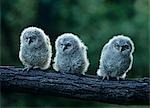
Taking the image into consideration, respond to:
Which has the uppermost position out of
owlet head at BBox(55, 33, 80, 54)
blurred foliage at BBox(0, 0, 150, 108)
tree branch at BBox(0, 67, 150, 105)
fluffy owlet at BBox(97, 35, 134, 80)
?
blurred foliage at BBox(0, 0, 150, 108)

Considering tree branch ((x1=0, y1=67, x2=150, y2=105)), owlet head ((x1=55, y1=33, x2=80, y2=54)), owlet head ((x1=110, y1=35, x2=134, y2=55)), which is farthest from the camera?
owlet head ((x1=55, y1=33, x2=80, y2=54))

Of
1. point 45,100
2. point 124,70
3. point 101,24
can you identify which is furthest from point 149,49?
point 124,70

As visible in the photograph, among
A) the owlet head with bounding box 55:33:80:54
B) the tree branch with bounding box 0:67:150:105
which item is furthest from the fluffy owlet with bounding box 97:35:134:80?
the owlet head with bounding box 55:33:80:54

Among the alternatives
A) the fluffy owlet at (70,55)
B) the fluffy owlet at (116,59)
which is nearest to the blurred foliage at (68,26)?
the fluffy owlet at (70,55)

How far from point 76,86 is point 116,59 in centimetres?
38

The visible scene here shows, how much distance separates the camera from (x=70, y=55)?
4617 millimetres

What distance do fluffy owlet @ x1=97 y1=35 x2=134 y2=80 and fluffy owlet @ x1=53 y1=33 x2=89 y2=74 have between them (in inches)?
7.5

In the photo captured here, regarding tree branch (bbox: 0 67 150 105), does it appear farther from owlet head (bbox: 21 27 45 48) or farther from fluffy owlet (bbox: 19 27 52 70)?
owlet head (bbox: 21 27 45 48)

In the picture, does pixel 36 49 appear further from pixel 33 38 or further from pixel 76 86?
pixel 76 86

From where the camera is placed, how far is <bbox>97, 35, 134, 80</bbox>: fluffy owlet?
4.47m

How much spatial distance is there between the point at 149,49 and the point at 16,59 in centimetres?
240

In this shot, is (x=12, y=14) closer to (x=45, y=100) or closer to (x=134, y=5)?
(x=45, y=100)

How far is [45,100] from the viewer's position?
10156 mm

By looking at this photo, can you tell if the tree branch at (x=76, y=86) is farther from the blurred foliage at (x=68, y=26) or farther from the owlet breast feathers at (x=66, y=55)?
the blurred foliage at (x=68, y=26)
